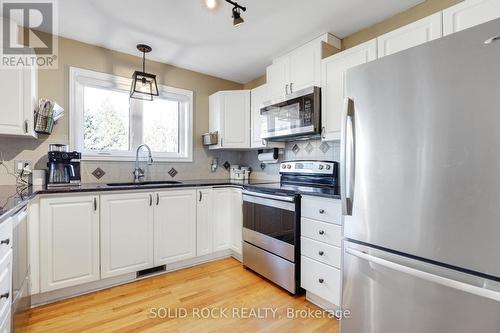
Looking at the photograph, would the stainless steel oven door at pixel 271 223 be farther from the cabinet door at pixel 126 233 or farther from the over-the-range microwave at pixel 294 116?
the cabinet door at pixel 126 233

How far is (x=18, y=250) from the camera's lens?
1.50m

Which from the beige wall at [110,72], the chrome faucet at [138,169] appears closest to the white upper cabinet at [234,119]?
the beige wall at [110,72]

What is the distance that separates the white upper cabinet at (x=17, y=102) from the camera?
6.38 ft

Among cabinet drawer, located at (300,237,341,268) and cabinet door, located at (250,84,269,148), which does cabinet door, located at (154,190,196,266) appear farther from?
cabinet drawer, located at (300,237,341,268)

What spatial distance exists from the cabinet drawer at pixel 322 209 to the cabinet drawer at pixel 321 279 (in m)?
0.36

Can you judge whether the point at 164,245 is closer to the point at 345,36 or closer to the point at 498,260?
the point at 498,260

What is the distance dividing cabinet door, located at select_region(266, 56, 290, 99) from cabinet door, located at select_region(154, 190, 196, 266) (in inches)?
56.2

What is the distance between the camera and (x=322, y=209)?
1898 mm

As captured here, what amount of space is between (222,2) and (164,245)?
227cm

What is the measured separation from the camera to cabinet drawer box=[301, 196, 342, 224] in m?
1.80

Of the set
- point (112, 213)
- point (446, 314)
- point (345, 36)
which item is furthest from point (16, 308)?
point (345, 36)

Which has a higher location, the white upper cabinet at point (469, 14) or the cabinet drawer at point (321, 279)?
the white upper cabinet at point (469, 14)

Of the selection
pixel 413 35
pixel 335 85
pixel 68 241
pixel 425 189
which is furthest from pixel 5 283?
pixel 413 35

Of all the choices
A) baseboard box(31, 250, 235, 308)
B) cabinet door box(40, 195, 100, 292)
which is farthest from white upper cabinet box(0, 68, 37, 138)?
baseboard box(31, 250, 235, 308)
